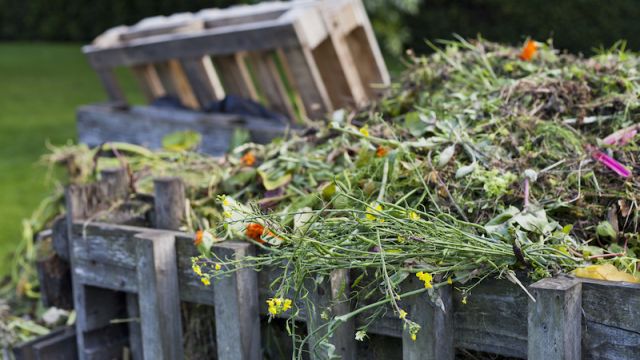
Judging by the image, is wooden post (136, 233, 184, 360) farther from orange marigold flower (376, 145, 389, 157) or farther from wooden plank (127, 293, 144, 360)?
orange marigold flower (376, 145, 389, 157)

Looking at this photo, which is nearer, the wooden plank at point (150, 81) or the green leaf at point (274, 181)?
the green leaf at point (274, 181)

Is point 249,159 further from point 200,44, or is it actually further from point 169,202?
point 200,44

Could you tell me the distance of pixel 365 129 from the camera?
263 cm

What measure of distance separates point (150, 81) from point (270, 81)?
1.13 metres

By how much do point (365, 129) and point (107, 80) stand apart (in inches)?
145

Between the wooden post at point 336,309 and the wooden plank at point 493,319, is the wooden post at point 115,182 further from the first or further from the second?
the wooden plank at point 493,319

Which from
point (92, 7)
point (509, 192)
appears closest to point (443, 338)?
point (509, 192)

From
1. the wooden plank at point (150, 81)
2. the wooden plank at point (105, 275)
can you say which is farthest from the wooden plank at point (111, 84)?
the wooden plank at point (105, 275)

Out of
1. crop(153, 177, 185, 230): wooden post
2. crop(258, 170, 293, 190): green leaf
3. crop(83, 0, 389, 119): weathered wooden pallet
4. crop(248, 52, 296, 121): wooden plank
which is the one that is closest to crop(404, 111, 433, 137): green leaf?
crop(258, 170, 293, 190): green leaf

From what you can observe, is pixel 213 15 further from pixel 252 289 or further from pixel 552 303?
pixel 552 303

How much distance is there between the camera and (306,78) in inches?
182

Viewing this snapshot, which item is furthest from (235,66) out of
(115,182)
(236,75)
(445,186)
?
(445,186)

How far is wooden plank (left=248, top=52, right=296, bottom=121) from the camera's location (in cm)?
495

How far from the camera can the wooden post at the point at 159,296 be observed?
2564 mm
